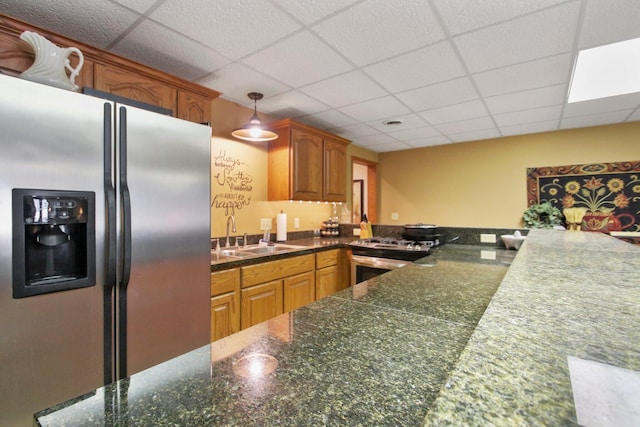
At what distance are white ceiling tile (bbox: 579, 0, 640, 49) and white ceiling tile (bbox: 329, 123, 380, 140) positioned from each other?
220 cm

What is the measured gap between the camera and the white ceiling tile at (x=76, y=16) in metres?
1.54

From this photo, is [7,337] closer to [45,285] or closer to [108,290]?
[45,285]

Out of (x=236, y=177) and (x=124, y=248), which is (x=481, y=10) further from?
(x=236, y=177)

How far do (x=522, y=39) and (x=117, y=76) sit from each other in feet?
8.22

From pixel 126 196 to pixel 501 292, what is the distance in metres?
1.59

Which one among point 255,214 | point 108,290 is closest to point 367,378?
point 108,290

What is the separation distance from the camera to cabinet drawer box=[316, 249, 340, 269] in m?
3.00

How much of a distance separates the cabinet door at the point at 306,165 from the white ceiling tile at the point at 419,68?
3.55 ft

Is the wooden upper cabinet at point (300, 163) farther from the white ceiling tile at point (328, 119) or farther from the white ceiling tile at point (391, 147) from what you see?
the white ceiling tile at point (391, 147)

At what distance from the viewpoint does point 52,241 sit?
4.35 feet

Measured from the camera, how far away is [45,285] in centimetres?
128

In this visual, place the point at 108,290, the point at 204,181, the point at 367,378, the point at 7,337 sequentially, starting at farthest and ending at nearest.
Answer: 1. the point at 204,181
2. the point at 108,290
3. the point at 7,337
4. the point at 367,378

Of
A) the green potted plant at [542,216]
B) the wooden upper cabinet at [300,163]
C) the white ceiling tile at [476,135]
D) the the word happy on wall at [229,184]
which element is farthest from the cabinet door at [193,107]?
the green potted plant at [542,216]

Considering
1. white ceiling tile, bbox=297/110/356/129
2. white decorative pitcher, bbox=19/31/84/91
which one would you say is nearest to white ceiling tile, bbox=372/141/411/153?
white ceiling tile, bbox=297/110/356/129
